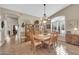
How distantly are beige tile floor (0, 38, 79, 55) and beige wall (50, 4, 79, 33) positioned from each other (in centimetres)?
38

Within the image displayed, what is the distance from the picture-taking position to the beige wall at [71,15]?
2.94 metres

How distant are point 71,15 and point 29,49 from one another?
1.20 metres

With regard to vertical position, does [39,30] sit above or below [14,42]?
above

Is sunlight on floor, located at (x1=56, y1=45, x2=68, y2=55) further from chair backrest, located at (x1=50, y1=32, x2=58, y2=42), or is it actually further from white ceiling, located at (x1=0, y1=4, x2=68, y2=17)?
white ceiling, located at (x1=0, y1=4, x2=68, y2=17)

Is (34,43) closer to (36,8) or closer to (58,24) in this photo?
(58,24)

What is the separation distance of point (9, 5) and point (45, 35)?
1.04 m

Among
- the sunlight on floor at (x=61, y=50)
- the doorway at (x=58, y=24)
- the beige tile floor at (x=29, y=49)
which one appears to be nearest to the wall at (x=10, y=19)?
the beige tile floor at (x=29, y=49)

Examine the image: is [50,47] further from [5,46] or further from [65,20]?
[5,46]

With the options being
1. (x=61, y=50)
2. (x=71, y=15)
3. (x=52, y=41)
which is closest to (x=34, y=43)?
(x=52, y=41)

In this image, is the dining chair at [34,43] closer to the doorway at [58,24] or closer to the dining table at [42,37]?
the dining table at [42,37]

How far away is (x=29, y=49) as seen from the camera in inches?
117

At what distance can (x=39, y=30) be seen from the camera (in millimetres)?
2986

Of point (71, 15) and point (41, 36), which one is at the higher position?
point (71, 15)
